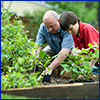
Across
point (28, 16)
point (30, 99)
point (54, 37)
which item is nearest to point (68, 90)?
point (30, 99)

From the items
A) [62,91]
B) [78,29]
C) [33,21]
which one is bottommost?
[62,91]

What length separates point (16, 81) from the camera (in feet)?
5.84

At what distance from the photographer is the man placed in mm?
2795

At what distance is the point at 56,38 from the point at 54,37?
1.5 inches

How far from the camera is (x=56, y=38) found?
10.7 feet

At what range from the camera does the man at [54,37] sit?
9.17 feet

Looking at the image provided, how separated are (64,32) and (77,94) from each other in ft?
4.55

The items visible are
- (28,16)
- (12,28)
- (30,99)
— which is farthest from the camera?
(28,16)

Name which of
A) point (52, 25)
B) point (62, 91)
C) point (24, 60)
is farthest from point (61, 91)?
point (52, 25)

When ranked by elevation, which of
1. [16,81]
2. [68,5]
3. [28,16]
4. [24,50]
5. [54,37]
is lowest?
[16,81]

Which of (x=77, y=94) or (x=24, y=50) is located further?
(x=24, y=50)

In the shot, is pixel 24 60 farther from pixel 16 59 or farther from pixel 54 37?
pixel 54 37

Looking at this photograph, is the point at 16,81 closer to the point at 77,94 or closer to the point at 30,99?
the point at 30,99

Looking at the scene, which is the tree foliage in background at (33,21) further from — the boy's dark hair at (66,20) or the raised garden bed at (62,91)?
the raised garden bed at (62,91)
